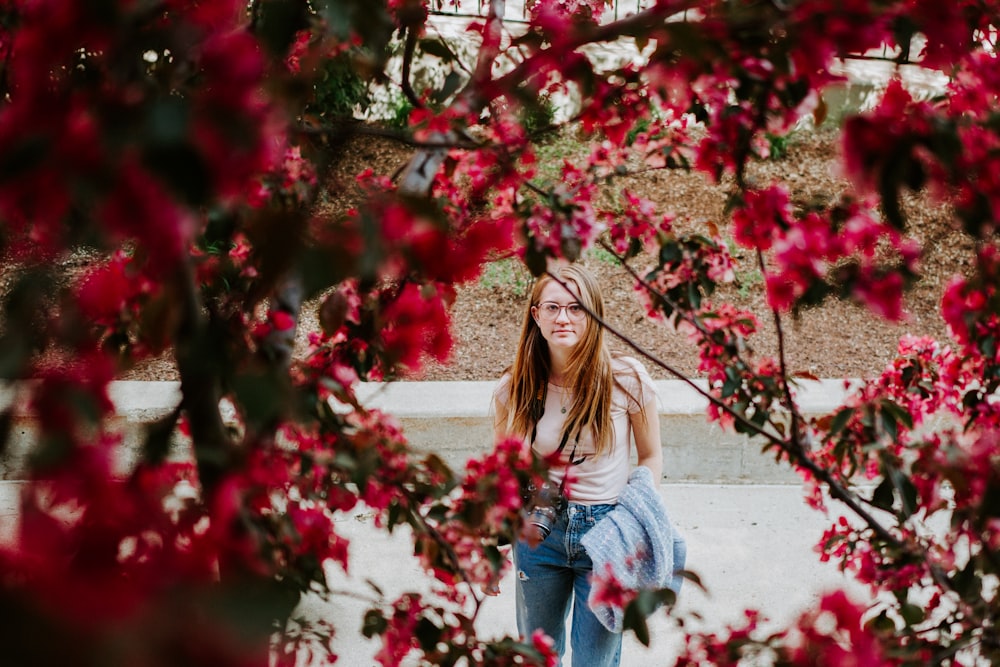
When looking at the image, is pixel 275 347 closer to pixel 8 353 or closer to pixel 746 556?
pixel 8 353

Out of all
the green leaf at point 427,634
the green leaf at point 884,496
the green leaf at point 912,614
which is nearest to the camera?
the green leaf at point 427,634

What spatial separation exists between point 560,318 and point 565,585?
75 cm

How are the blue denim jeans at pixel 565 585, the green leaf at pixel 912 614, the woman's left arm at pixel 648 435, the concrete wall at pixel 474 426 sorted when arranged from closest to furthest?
1. the green leaf at pixel 912 614
2. the blue denim jeans at pixel 565 585
3. the woman's left arm at pixel 648 435
4. the concrete wall at pixel 474 426

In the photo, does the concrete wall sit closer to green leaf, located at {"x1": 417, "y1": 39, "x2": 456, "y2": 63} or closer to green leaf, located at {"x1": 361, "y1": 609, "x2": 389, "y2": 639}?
green leaf, located at {"x1": 361, "y1": 609, "x2": 389, "y2": 639}

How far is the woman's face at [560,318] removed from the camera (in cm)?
258

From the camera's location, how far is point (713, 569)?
383 cm

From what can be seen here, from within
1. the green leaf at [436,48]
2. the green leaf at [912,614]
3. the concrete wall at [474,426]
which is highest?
the green leaf at [436,48]

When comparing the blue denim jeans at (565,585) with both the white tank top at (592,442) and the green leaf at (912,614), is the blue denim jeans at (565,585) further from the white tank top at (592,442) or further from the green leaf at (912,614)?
the green leaf at (912,614)

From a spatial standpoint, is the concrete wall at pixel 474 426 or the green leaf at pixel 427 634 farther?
the concrete wall at pixel 474 426

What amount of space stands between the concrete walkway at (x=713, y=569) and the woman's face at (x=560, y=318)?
3.61ft

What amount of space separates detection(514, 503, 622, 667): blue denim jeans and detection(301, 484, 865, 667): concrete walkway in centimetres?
79

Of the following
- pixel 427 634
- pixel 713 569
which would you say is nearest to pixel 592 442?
pixel 427 634

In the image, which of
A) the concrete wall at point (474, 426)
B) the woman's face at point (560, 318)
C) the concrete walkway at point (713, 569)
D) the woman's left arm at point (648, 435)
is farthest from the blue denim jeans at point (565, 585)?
the concrete wall at point (474, 426)

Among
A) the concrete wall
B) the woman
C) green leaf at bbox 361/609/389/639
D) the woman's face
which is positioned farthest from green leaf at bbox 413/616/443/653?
the concrete wall
